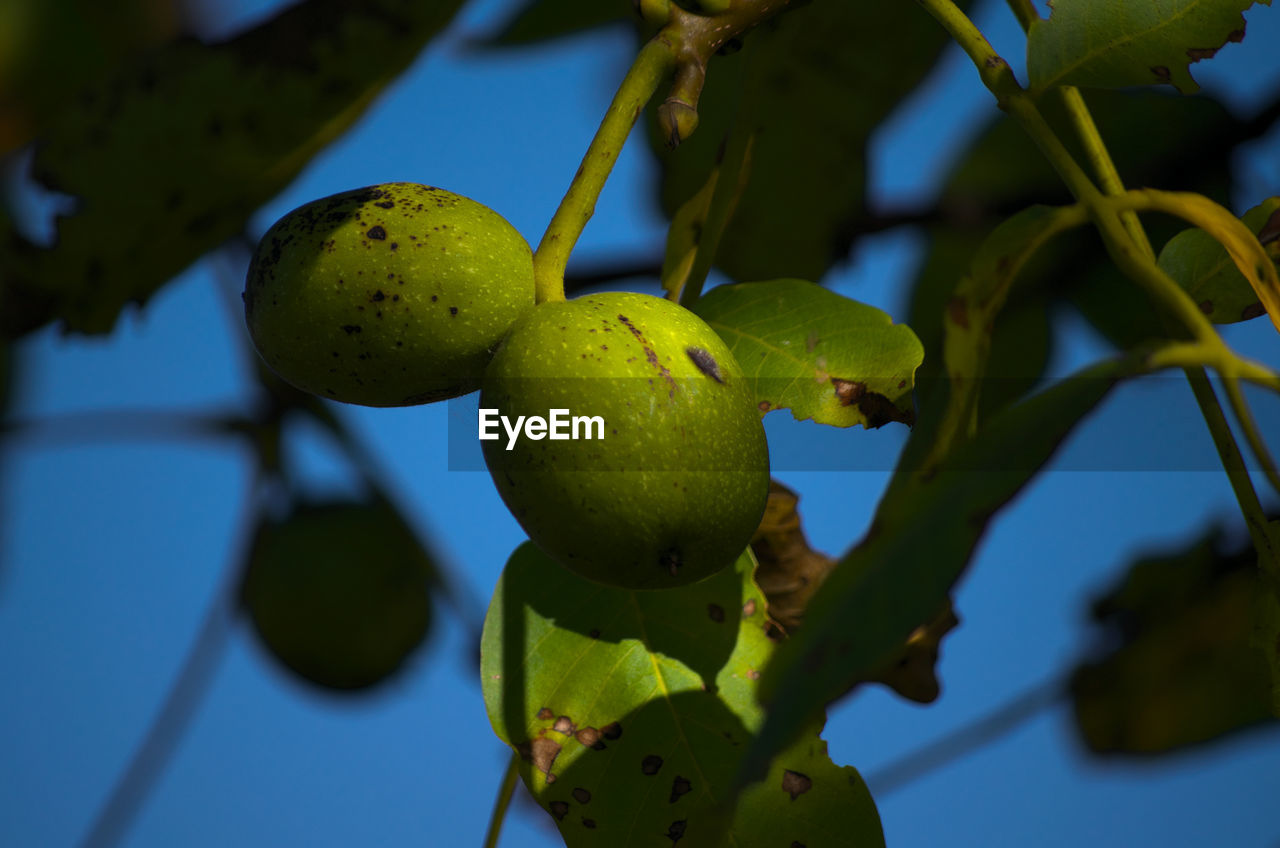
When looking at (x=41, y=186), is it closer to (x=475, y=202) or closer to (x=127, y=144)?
(x=127, y=144)

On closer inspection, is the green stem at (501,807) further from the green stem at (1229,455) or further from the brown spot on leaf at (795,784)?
the green stem at (1229,455)

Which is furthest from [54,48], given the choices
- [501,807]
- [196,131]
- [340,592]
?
[501,807]

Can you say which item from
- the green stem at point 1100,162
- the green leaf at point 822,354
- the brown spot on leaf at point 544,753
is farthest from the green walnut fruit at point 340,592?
the green stem at point 1100,162

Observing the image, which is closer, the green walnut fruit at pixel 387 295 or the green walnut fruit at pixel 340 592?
the green walnut fruit at pixel 387 295

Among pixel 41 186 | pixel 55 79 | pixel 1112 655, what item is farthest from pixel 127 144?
pixel 1112 655

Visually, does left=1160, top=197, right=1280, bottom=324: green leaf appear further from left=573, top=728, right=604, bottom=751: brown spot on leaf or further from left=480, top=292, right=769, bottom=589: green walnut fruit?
left=573, top=728, right=604, bottom=751: brown spot on leaf
